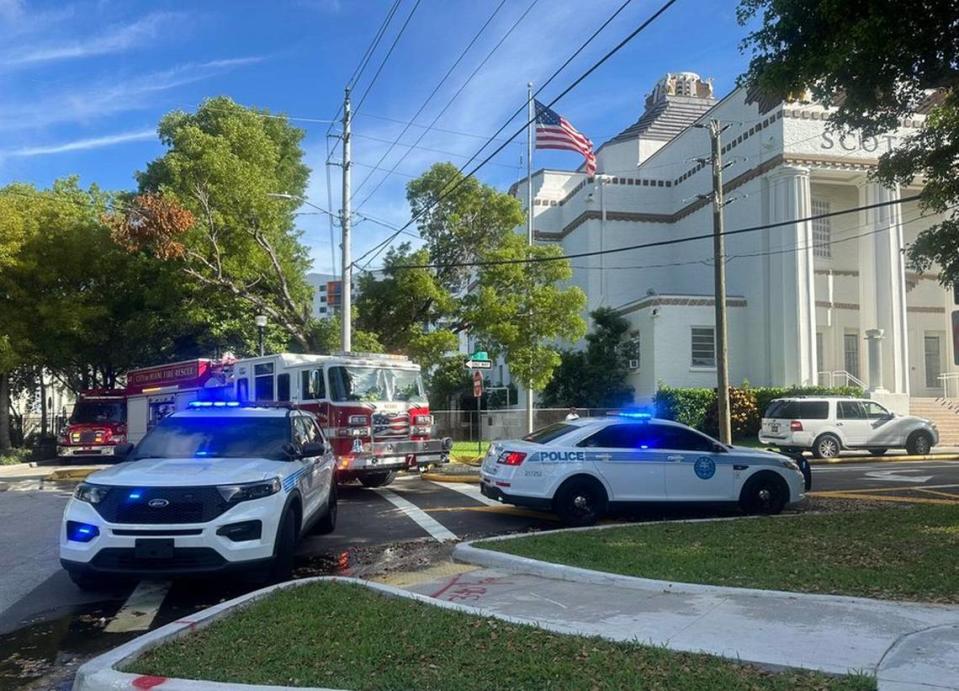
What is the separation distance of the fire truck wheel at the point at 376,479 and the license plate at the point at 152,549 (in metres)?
9.00

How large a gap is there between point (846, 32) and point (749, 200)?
76.3 ft

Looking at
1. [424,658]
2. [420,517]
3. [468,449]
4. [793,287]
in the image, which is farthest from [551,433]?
[793,287]

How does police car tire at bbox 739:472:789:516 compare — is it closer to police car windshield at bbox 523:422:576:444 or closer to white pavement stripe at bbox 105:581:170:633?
police car windshield at bbox 523:422:576:444

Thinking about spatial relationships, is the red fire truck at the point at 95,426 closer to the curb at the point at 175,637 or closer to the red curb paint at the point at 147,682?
the curb at the point at 175,637

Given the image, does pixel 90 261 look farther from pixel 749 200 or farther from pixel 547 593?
pixel 547 593

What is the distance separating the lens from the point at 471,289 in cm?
2853

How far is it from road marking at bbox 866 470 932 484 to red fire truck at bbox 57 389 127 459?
21.8 meters

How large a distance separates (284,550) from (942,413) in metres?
28.2

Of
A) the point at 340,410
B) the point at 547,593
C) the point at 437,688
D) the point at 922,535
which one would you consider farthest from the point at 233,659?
the point at 340,410

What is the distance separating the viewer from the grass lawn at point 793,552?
280 inches

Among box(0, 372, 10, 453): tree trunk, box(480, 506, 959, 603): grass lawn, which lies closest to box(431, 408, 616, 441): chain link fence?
box(0, 372, 10, 453): tree trunk

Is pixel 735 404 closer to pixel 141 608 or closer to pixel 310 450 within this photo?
pixel 310 450

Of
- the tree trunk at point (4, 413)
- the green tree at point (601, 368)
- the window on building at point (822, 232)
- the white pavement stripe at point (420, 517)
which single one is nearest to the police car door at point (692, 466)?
the white pavement stripe at point (420, 517)

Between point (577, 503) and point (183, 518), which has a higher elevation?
point (183, 518)
